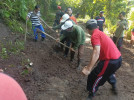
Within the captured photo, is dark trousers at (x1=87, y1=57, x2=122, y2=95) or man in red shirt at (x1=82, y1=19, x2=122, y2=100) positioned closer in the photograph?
man in red shirt at (x1=82, y1=19, x2=122, y2=100)

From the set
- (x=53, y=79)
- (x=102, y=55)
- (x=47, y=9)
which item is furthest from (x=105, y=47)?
(x=47, y=9)

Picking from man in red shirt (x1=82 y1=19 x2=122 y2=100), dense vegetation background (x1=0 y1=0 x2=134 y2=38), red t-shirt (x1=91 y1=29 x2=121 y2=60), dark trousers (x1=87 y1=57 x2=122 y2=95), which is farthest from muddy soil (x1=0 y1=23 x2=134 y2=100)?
dense vegetation background (x1=0 y1=0 x2=134 y2=38)

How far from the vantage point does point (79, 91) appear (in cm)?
381

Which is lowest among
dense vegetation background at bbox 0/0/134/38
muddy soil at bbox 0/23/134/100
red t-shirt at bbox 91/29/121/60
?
muddy soil at bbox 0/23/134/100

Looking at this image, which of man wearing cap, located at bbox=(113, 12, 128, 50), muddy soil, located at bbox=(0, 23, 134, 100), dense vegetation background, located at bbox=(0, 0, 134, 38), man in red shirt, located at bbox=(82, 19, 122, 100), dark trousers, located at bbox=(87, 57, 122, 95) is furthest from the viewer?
dense vegetation background, located at bbox=(0, 0, 134, 38)

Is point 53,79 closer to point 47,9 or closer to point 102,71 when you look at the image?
point 102,71

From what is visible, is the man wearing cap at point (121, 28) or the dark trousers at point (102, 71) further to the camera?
the man wearing cap at point (121, 28)

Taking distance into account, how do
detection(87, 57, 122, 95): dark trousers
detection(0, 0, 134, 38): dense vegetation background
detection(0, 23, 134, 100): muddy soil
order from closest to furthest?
1. detection(87, 57, 122, 95): dark trousers
2. detection(0, 23, 134, 100): muddy soil
3. detection(0, 0, 134, 38): dense vegetation background

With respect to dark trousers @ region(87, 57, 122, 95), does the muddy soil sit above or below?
below

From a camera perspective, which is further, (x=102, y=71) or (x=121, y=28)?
(x=121, y=28)

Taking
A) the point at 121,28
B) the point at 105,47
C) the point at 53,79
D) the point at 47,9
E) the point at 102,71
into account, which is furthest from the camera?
the point at 47,9

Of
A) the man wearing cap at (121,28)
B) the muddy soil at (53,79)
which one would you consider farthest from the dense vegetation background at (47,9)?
the man wearing cap at (121,28)

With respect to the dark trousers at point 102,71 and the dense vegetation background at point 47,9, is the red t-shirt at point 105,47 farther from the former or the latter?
the dense vegetation background at point 47,9

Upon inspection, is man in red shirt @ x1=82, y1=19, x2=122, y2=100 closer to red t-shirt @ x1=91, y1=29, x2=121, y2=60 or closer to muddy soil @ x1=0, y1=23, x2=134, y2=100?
red t-shirt @ x1=91, y1=29, x2=121, y2=60
